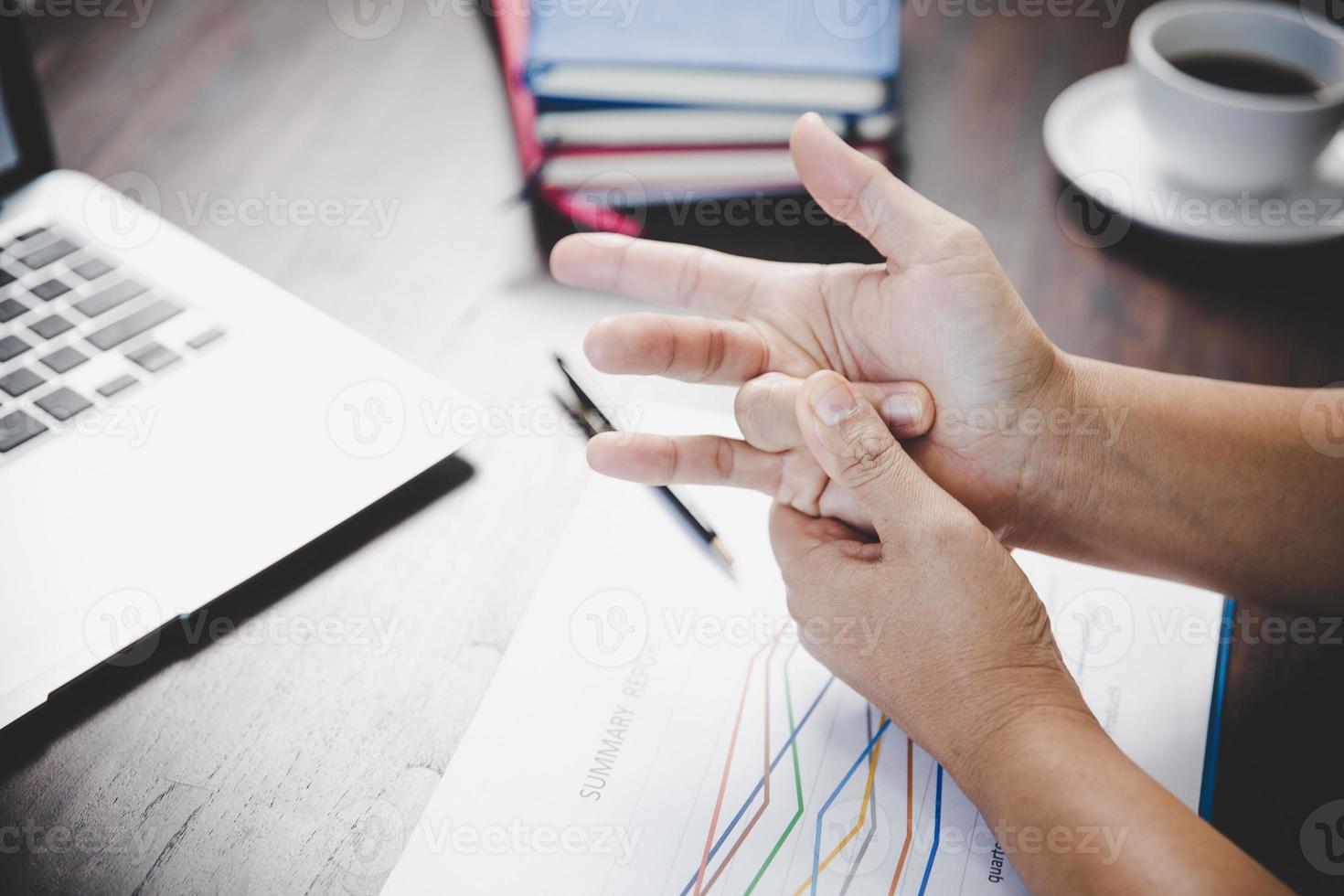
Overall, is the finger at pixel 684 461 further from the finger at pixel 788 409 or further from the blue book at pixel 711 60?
the blue book at pixel 711 60

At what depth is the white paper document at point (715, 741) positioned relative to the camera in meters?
0.55

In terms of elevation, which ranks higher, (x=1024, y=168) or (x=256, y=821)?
(x=1024, y=168)

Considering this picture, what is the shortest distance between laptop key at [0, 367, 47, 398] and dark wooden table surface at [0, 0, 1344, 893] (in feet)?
0.72

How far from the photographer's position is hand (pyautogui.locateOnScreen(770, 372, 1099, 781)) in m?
0.58

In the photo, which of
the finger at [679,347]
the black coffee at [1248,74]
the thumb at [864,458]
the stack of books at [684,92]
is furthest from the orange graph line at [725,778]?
the black coffee at [1248,74]

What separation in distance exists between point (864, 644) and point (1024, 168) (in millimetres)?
591

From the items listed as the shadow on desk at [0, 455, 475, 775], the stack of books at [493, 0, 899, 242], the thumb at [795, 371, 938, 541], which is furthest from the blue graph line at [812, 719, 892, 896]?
the stack of books at [493, 0, 899, 242]

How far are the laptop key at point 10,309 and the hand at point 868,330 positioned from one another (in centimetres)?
40

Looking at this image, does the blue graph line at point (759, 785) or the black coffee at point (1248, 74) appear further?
the black coffee at point (1248, 74)

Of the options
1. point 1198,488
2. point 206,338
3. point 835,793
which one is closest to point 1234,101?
point 1198,488

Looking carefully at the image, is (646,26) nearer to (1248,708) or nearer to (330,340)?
(330,340)

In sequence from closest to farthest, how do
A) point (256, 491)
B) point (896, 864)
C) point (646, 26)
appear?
point (896, 864), point (256, 491), point (646, 26)

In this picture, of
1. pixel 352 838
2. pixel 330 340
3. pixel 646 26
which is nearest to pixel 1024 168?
pixel 646 26

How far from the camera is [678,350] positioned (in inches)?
29.3
